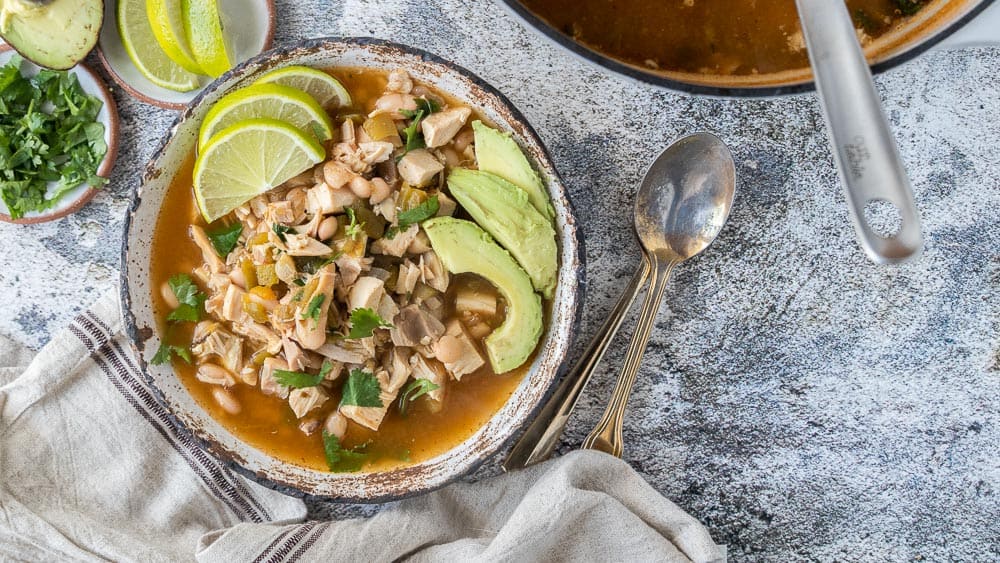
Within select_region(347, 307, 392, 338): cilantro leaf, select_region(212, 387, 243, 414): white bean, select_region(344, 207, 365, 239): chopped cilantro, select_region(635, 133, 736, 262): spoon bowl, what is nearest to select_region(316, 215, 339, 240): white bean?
select_region(344, 207, 365, 239): chopped cilantro

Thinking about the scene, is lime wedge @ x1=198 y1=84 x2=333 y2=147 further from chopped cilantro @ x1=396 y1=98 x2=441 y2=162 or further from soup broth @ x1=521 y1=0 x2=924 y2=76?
soup broth @ x1=521 y1=0 x2=924 y2=76

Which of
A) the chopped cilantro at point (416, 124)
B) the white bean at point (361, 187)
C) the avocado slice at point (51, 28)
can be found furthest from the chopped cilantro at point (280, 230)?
the avocado slice at point (51, 28)

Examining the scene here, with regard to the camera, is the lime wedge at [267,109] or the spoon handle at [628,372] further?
the spoon handle at [628,372]

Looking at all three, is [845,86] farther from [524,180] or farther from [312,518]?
[312,518]

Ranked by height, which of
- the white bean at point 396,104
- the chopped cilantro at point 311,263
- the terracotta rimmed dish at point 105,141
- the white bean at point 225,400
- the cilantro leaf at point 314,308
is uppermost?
the terracotta rimmed dish at point 105,141

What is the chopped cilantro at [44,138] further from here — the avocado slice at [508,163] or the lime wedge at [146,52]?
the avocado slice at [508,163]

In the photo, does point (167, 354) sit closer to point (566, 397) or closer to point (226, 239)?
point (226, 239)

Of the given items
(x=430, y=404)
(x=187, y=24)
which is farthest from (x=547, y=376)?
(x=187, y=24)

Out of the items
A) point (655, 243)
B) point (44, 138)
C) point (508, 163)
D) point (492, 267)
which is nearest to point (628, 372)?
point (655, 243)
